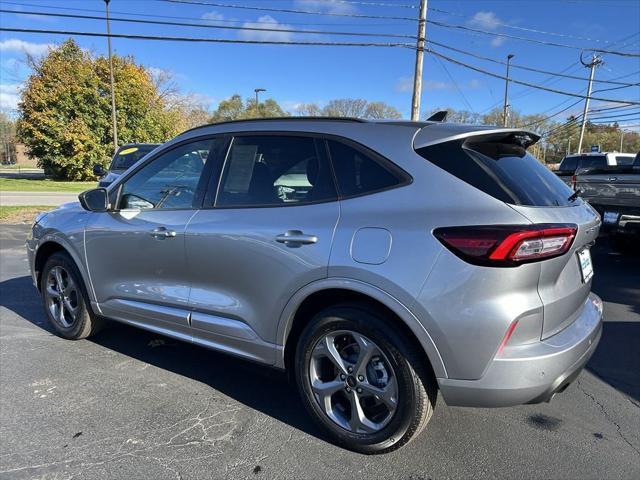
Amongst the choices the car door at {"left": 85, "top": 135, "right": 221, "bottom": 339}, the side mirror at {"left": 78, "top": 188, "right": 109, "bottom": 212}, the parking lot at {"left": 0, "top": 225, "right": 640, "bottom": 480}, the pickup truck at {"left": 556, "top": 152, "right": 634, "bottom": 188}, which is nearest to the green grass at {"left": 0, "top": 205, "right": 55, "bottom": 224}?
the parking lot at {"left": 0, "top": 225, "right": 640, "bottom": 480}

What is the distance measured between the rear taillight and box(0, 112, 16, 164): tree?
101 metres

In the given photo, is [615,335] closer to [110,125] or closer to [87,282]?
[87,282]

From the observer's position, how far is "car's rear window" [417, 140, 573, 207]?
2.38m

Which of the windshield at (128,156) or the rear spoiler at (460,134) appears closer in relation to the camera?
the rear spoiler at (460,134)

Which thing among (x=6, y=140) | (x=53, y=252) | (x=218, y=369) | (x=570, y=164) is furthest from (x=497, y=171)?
(x=6, y=140)

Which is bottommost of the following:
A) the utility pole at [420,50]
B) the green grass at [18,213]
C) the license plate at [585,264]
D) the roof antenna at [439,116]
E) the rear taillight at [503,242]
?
the green grass at [18,213]

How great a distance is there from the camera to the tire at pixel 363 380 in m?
2.45

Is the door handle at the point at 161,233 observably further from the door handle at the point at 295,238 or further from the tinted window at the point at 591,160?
the tinted window at the point at 591,160

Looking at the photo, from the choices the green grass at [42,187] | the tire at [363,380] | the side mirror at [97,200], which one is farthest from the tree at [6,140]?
the tire at [363,380]

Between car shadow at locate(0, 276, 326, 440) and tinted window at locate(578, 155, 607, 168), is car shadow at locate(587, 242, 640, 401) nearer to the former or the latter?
car shadow at locate(0, 276, 326, 440)

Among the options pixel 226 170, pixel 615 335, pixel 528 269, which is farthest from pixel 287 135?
pixel 615 335

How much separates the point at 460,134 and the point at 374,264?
83cm

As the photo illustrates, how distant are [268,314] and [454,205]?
4.05ft

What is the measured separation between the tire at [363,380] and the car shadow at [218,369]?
0.93ft
